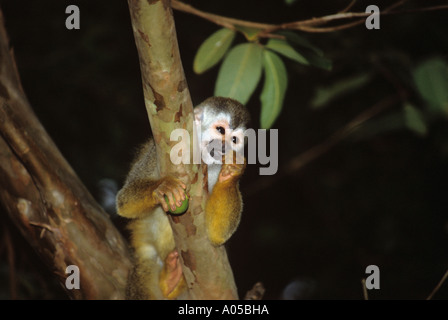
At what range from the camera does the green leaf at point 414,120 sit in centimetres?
388

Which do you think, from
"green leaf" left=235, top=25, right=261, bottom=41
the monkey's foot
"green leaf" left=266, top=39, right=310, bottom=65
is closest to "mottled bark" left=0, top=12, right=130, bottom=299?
the monkey's foot

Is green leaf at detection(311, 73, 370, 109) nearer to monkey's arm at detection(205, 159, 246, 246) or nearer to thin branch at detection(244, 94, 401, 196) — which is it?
thin branch at detection(244, 94, 401, 196)

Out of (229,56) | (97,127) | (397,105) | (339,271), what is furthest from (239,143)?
(339,271)

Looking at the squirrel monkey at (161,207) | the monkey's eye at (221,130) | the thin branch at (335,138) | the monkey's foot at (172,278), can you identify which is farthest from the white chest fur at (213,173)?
the thin branch at (335,138)

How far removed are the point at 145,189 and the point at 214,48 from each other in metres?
1.11

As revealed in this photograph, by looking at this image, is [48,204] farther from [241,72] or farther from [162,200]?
[241,72]

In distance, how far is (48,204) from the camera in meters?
2.85

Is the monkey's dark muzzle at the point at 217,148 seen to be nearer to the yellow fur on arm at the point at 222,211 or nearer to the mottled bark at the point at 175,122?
the yellow fur on arm at the point at 222,211

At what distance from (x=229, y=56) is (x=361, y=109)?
4.20 metres

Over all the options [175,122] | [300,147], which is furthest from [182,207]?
[300,147]

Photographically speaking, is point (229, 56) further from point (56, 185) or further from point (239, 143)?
point (56, 185)

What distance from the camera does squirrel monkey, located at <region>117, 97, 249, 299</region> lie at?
285 centimetres

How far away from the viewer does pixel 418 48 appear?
5453 millimetres

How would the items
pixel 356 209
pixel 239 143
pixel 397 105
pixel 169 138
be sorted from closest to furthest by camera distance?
pixel 169 138 → pixel 239 143 → pixel 397 105 → pixel 356 209
